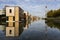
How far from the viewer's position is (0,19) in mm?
53469

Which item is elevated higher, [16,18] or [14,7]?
[14,7]

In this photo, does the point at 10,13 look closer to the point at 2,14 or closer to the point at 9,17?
the point at 9,17

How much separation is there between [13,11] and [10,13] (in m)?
1.10

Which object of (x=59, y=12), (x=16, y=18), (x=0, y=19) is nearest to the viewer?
(x=16, y=18)

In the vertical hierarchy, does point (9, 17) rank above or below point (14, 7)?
below

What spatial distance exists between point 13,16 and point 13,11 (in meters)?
1.50

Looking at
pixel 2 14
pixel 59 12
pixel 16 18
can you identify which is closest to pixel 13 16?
pixel 16 18

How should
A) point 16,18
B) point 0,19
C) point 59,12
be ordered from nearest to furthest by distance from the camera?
point 16,18 < point 0,19 < point 59,12

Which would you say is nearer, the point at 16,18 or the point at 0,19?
the point at 16,18

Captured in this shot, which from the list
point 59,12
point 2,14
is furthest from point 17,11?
point 59,12

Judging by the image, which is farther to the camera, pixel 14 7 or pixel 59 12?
pixel 59 12

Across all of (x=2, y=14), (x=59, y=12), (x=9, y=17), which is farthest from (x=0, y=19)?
(x=59, y=12)

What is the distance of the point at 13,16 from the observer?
46312 mm

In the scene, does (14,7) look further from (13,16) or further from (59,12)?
(59,12)
